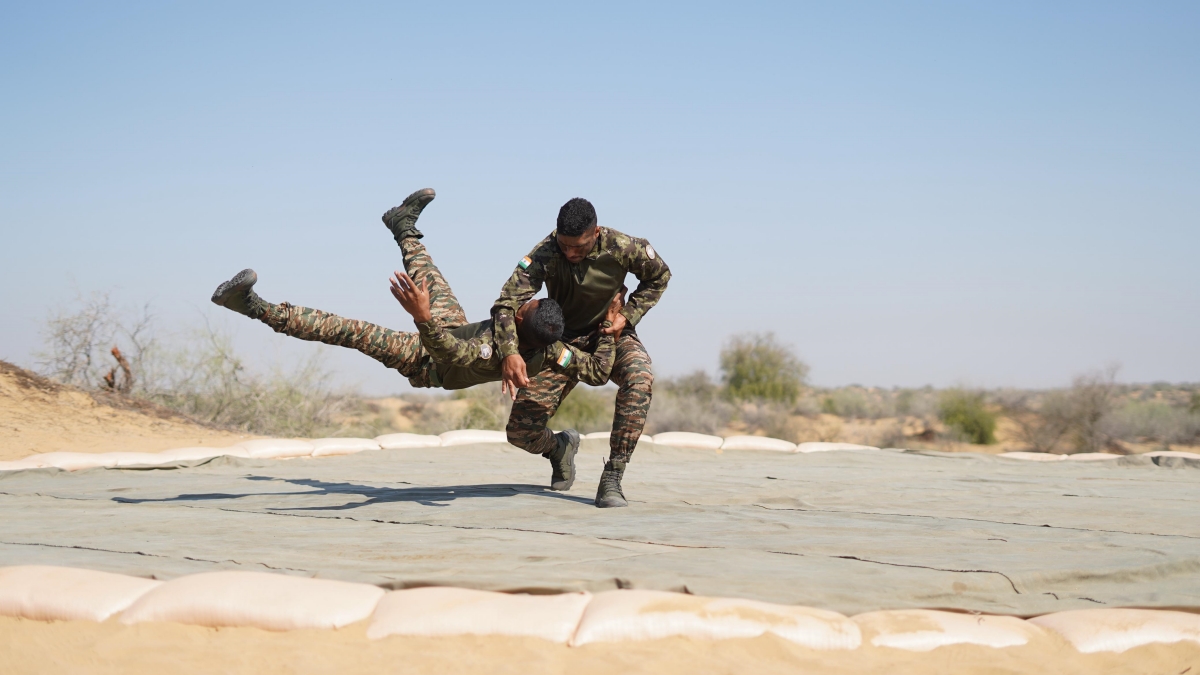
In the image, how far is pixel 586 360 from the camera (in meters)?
5.37

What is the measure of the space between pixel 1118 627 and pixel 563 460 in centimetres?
357

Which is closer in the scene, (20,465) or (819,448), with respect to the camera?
(20,465)

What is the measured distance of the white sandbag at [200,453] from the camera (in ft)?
26.3

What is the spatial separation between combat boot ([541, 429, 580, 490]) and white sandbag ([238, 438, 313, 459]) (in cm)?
365

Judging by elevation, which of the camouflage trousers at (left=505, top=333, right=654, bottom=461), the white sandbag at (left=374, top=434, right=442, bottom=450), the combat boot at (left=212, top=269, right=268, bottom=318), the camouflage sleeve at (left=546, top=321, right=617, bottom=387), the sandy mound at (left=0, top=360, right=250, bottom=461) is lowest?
the sandy mound at (left=0, top=360, right=250, bottom=461)

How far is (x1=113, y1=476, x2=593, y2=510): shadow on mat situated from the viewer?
5527 mm

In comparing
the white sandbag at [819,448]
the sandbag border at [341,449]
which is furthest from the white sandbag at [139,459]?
the white sandbag at [819,448]

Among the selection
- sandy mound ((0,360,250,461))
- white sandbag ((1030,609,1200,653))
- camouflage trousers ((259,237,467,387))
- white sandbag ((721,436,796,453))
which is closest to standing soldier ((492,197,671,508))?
camouflage trousers ((259,237,467,387))

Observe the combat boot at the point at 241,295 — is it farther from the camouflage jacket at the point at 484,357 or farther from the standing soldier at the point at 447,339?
the camouflage jacket at the point at 484,357

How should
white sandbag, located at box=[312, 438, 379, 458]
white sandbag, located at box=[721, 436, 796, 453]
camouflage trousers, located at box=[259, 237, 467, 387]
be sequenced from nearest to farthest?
1. camouflage trousers, located at box=[259, 237, 467, 387]
2. white sandbag, located at box=[312, 438, 379, 458]
3. white sandbag, located at box=[721, 436, 796, 453]

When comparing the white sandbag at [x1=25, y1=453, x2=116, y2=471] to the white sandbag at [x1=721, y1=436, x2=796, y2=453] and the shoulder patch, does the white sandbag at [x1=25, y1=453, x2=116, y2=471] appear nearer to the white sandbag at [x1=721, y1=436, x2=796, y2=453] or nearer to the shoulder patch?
the shoulder patch

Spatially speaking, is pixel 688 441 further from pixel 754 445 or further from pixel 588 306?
pixel 588 306

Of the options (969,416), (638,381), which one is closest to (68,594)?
(638,381)

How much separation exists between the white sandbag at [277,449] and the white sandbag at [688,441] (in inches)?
131
